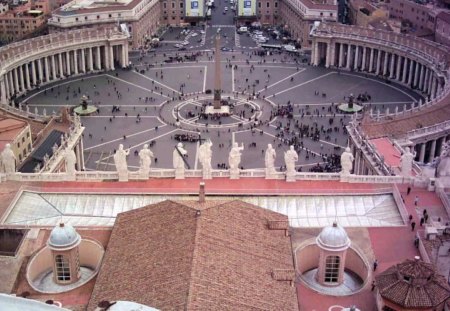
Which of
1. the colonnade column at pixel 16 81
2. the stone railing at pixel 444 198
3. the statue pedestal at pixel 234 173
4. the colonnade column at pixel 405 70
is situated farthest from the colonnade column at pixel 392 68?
the statue pedestal at pixel 234 173

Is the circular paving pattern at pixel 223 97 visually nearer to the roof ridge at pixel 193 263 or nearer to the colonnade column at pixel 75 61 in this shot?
the colonnade column at pixel 75 61

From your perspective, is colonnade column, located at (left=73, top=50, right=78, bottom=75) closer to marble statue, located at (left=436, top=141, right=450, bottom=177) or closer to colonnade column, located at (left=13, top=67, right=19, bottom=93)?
colonnade column, located at (left=13, top=67, right=19, bottom=93)

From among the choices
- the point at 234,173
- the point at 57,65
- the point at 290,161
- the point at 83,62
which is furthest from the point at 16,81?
the point at 290,161

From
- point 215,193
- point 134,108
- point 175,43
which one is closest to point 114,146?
point 134,108

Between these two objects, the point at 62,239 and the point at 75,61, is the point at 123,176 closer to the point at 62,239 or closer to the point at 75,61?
the point at 62,239

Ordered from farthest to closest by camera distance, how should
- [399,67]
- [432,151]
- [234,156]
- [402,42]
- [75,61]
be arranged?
1. [75,61]
2. [402,42]
3. [399,67]
4. [432,151]
5. [234,156]

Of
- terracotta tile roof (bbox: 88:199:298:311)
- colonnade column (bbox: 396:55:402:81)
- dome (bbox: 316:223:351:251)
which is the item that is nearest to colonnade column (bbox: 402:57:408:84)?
colonnade column (bbox: 396:55:402:81)
